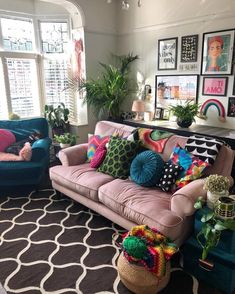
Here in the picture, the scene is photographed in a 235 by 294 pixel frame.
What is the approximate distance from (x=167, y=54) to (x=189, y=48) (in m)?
→ 0.38

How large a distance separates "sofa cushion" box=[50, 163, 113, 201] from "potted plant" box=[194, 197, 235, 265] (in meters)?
1.04

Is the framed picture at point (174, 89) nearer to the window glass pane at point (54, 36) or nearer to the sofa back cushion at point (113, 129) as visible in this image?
the sofa back cushion at point (113, 129)

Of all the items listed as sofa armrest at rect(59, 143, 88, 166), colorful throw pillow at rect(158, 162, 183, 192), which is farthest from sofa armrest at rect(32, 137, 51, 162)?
colorful throw pillow at rect(158, 162, 183, 192)

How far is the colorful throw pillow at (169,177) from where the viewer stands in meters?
2.32

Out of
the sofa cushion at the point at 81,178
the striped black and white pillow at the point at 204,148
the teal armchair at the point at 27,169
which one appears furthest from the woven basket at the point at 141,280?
the teal armchair at the point at 27,169

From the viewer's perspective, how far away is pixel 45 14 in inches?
171

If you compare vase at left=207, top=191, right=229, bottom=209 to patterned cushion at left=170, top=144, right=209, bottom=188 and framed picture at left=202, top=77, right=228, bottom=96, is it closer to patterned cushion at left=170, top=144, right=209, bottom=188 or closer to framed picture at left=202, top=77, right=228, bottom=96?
patterned cushion at left=170, top=144, right=209, bottom=188

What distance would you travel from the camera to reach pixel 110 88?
4211 millimetres

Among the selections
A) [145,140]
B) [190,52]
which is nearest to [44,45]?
[190,52]

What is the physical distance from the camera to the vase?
1821 mm

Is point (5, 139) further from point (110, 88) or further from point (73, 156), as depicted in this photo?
point (110, 88)

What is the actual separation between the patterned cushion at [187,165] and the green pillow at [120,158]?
47 centimetres

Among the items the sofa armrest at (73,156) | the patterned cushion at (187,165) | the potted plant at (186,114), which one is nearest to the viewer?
the patterned cushion at (187,165)

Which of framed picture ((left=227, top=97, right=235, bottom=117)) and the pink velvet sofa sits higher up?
framed picture ((left=227, top=97, right=235, bottom=117))
